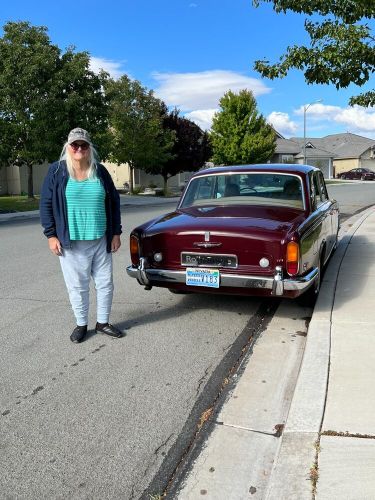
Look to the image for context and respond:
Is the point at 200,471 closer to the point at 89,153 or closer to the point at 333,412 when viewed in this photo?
the point at 333,412

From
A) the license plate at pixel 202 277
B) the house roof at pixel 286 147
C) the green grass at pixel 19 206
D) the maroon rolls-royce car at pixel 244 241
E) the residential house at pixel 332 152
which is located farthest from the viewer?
the residential house at pixel 332 152

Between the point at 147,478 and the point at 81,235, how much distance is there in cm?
222

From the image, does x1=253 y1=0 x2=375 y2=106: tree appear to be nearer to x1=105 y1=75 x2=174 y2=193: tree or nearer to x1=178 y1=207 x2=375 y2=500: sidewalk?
x1=178 y1=207 x2=375 y2=500: sidewalk

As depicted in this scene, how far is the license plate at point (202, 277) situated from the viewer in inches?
187

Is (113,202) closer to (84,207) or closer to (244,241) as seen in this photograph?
(84,207)

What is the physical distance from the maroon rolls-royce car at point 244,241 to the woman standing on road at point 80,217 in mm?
701

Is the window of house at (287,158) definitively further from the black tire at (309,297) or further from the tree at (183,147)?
the black tire at (309,297)

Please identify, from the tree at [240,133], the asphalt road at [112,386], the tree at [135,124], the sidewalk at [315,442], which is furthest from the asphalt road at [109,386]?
the tree at [240,133]

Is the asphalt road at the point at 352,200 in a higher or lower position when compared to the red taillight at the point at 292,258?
lower

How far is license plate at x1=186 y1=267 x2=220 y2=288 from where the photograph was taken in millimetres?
4746

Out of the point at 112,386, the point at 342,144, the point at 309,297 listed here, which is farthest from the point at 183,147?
the point at 342,144

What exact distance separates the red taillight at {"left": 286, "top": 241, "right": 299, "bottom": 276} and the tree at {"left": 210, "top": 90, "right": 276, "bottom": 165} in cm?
3698

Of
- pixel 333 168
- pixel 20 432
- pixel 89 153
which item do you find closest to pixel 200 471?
pixel 20 432

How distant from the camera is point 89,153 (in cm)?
418
